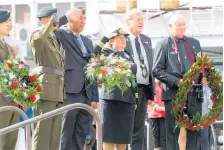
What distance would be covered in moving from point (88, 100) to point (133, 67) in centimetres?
69

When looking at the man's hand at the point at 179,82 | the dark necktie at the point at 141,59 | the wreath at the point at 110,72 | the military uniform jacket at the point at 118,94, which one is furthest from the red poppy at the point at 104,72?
the man's hand at the point at 179,82

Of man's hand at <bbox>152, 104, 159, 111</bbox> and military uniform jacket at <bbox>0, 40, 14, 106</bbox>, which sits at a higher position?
military uniform jacket at <bbox>0, 40, 14, 106</bbox>

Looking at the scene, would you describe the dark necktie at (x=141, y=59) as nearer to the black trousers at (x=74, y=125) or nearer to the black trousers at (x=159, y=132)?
the black trousers at (x=74, y=125)

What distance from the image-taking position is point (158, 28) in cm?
1880

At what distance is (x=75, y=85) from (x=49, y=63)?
2.00ft

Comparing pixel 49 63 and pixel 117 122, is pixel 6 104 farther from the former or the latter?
pixel 117 122

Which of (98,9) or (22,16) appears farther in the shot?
(22,16)

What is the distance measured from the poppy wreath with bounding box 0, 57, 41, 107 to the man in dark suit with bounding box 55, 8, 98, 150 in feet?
2.69

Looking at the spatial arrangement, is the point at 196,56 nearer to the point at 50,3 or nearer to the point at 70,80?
the point at 70,80

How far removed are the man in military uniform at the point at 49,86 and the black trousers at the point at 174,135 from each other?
1.58 metres

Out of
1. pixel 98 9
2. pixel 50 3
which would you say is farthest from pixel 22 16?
pixel 98 9

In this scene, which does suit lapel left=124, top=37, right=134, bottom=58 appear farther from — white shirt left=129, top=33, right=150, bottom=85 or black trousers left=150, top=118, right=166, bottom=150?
black trousers left=150, top=118, right=166, bottom=150

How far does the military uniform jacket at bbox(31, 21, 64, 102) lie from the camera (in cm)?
862

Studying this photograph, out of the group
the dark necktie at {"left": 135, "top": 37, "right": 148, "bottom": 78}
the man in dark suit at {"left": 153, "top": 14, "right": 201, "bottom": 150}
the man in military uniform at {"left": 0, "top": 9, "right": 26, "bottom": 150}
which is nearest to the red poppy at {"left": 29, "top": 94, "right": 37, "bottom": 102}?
the man in military uniform at {"left": 0, "top": 9, "right": 26, "bottom": 150}
